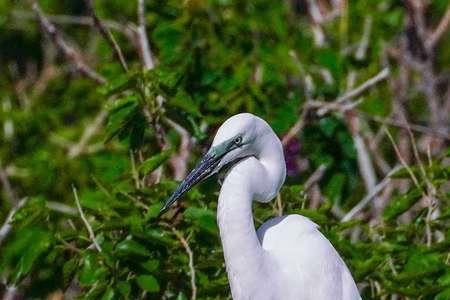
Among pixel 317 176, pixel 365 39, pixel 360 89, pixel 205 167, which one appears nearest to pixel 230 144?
pixel 205 167

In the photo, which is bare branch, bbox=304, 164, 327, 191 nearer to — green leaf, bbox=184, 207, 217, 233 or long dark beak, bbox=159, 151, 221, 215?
green leaf, bbox=184, 207, 217, 233

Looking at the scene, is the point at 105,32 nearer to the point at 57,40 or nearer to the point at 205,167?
the point at 57,40

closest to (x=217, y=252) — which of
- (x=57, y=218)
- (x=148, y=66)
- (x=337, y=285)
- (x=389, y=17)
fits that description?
(x=337, y=285)

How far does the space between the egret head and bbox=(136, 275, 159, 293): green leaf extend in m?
0.63

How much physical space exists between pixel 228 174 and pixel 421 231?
1095 millimetres

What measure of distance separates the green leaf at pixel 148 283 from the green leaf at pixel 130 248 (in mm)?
62

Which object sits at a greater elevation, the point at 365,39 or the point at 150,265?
the point at 150,265

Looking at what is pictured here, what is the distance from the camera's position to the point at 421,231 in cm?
442

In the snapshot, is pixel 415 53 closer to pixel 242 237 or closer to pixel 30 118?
pixel 30 118

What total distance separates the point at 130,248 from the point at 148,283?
0.10 metres

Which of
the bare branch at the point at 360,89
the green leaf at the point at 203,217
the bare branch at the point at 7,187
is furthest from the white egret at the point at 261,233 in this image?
the bare branch at the point at 7,187

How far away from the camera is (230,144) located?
344cm

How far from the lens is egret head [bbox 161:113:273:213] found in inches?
135

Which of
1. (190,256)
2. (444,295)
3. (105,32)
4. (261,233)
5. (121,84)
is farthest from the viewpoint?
(105,32)
